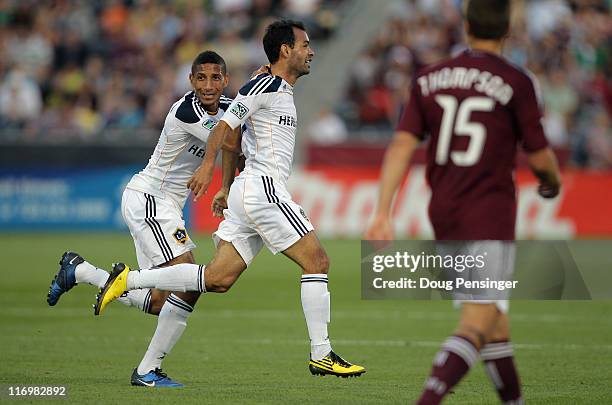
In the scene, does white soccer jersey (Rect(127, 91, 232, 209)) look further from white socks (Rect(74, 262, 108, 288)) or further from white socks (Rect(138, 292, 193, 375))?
white socks (Rect(138, 292, 193, 375))

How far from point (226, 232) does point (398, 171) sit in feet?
9.02

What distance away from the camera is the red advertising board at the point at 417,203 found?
22.1 meters

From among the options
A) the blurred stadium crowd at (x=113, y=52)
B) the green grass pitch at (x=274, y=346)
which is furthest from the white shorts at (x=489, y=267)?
the blurred stadium crowd at (x=113, y=52)

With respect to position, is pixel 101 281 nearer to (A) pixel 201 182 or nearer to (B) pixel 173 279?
(B) pixel 173 279

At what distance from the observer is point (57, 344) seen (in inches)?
427

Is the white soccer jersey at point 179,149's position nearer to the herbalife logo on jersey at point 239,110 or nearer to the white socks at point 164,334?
the herbalife logo on jersey at point 239,110

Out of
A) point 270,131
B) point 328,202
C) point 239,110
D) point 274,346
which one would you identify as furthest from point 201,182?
point 328,202

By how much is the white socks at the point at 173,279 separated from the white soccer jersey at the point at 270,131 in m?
0.83

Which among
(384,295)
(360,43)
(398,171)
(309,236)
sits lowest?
(384,295)

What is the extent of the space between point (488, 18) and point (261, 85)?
9.26 feet

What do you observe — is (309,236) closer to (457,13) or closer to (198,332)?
(198,332)

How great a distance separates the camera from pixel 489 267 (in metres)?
6.27

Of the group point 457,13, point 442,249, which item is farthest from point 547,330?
point 457,13

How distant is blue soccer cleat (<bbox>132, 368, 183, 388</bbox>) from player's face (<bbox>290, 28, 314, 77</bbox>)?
2399 millimetres
